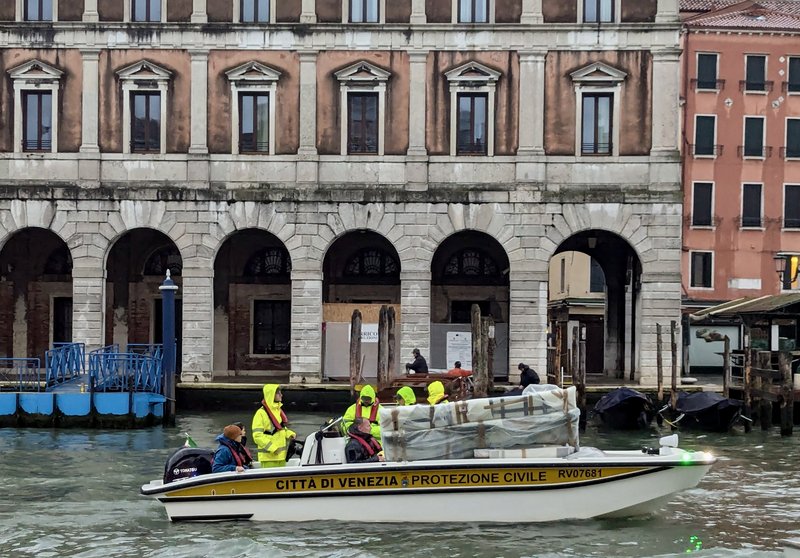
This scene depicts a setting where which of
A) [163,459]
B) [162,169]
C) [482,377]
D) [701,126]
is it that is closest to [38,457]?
[163,459]

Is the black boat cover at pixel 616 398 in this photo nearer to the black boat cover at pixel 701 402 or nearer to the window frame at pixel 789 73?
the black boat cover at pixel 701 402

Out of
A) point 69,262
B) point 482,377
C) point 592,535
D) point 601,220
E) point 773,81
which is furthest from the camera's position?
point 773,81

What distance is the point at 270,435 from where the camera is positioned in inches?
722

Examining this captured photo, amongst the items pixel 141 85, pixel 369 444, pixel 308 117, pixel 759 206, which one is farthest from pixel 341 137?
pixel 759 206

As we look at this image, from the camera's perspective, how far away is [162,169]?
118ft

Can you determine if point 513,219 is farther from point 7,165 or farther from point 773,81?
point 773,81

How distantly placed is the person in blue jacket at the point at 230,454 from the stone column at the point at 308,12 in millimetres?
20419

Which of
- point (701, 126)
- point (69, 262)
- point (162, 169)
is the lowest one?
point (69, 262)

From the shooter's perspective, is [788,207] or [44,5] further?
[788,207]

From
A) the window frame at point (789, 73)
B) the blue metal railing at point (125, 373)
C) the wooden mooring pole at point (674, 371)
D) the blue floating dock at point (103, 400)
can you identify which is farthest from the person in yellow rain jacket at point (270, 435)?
the window frame at point (789, 73)

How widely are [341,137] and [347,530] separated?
65.8 ft

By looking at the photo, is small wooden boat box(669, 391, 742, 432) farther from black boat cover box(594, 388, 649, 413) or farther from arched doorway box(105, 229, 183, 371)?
arched doorway box(105, 229, 183, 371)

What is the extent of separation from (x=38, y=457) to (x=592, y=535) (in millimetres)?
12359

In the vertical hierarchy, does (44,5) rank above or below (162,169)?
above
